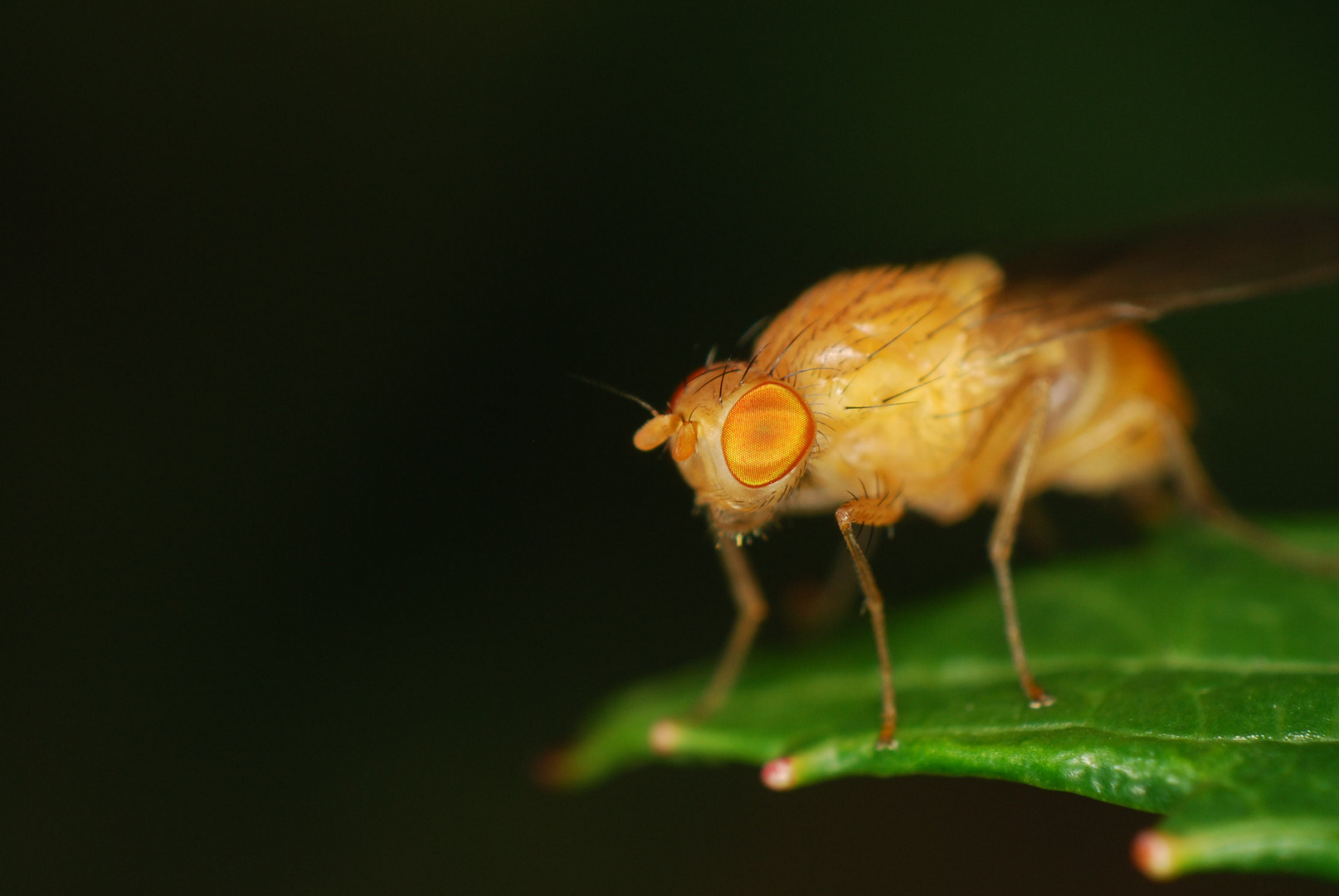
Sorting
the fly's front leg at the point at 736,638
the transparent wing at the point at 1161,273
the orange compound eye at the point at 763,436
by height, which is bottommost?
the fly's front leg at the point at 736,638

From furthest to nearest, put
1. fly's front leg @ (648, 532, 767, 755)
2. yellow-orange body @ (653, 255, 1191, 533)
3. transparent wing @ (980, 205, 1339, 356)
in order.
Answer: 1. fly's front leg @ (648, 532, 767, 755)
2. transparent wing @ (980, 205, 1339, 356)
3. yellow-orange body @ (653, 255, 1191, 533)

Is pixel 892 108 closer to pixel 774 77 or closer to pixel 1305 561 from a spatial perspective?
pixel 774 77

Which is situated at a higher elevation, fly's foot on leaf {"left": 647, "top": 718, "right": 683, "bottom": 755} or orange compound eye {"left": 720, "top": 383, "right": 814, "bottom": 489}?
orange compound eye {"left": 720, "top": 383, "right": 814, "bottom": 489}

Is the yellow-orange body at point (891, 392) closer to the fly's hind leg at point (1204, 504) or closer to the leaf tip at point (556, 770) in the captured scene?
the fly's hind leg at point (1204, 504)

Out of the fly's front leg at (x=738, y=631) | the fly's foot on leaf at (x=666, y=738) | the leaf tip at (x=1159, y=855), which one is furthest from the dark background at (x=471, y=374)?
the leaf tip at (x=1159, y=855)


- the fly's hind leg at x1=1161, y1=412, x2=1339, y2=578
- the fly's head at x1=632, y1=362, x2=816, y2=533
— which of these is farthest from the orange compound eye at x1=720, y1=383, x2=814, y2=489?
the fly's hind leg at x1=1161, y1=412, x2=1339, y2=578

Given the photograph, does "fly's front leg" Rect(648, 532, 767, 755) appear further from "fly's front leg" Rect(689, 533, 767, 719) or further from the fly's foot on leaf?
the fly's foot on leaf
